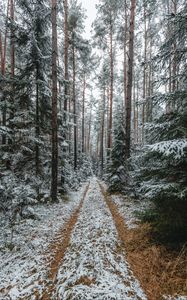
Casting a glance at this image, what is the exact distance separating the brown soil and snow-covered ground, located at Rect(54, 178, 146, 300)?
12 centimetres

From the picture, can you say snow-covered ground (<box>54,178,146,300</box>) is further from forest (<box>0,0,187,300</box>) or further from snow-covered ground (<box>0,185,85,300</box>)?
snow-covered ground (<box>0,185,85,300</box>)

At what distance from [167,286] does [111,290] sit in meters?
1.04

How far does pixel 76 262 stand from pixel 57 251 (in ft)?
3.02

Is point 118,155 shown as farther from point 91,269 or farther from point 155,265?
point 91,269

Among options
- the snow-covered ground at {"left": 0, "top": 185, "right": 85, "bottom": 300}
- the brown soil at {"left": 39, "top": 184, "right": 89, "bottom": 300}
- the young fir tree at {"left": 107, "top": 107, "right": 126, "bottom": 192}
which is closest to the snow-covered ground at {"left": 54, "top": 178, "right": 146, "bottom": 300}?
the brown soil at {"left": 39, "top": 184, "right": 89, "bottom": 300}

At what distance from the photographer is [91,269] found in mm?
3900

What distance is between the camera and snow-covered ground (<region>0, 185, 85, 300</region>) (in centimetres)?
363

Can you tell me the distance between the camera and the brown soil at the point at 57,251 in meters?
3.53

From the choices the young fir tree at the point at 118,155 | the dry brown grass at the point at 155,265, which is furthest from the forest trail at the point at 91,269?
the young fir tree at the point at 118,155

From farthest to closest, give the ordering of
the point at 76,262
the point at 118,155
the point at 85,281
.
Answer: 1. the point at 118,155
2. the point at 76,262
3. the point at 85,281

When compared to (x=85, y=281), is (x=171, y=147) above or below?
above

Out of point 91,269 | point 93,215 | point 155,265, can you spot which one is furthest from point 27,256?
point 93,215

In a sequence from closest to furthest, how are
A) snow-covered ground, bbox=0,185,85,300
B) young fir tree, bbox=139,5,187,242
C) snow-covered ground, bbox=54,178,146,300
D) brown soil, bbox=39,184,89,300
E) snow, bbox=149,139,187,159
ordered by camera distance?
snow-covered ground, bbox=54,178,146,300 < brown soil, bbox=39,184,89,300 < snow-covered ground, bbox=0,185,85,300 < snow, bbox=149,139,187,159 < young fir tree, bbox=139,5,187,242

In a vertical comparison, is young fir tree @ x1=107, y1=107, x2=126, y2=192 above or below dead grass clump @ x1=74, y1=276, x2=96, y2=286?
above
